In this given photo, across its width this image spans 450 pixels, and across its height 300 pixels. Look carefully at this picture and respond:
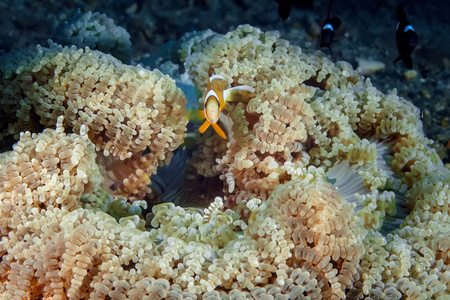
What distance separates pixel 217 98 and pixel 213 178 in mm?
541

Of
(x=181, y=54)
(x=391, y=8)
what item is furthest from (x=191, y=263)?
(x=391, y=8)

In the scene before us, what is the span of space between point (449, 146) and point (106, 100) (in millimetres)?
3354

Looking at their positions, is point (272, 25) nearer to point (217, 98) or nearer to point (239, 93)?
point (239, 93)

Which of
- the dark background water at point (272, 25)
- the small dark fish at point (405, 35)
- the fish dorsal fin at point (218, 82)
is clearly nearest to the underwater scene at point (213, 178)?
the fish dorsal fin at point (218, 82)

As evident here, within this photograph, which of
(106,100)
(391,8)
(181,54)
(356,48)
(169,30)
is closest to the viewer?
(106,100)

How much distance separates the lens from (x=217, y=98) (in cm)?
175

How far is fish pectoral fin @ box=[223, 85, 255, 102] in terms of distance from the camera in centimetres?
182

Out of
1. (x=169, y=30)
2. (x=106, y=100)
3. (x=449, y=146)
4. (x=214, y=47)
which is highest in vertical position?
(x=214, y=47)

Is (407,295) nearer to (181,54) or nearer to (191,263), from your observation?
(191,263)

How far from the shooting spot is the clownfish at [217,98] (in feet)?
5.74

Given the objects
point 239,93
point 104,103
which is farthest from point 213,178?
point 104,103

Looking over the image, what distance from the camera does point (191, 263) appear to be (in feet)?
4.23

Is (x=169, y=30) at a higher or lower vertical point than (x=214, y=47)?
lower

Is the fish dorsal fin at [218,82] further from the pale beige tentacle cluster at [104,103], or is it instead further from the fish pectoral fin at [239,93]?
the pale beige tentacle cluster at [104,103]
